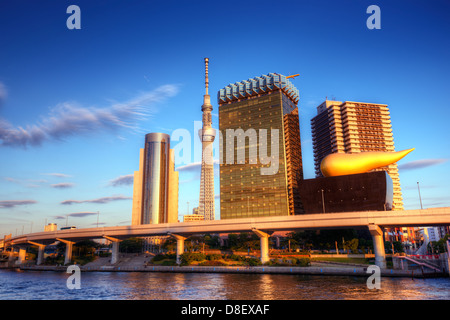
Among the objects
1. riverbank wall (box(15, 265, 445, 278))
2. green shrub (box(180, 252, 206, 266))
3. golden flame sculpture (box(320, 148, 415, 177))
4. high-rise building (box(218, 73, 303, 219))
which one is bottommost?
riverbank wall (box(15, 265, 445, 278))

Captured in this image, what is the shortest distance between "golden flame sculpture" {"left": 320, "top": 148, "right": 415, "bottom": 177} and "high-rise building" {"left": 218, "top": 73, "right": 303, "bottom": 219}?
82847 mm

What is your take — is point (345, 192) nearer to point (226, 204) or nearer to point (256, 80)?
point (226, 204)

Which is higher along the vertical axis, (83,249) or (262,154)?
(262,154)

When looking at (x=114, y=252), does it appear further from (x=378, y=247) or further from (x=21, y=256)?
(x=378, y=247)

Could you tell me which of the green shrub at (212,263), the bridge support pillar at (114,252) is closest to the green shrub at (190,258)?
the green shrub at (212,263)

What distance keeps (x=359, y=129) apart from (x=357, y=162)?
116570mm

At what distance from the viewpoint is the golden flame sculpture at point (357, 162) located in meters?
84.0

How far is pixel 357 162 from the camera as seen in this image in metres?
86.2

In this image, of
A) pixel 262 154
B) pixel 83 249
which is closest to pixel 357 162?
pixel 262 154

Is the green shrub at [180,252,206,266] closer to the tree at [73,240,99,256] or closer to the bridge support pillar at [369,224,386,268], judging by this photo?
the bridge support pillar at [369,224,386,268]

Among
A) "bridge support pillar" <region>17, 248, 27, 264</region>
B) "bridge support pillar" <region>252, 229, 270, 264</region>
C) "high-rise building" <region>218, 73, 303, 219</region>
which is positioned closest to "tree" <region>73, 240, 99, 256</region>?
"bridge support pillar" <region>17, 248, 27, 264</region>

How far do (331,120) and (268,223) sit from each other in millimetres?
131186

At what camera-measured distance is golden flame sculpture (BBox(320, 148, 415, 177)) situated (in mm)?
84000
